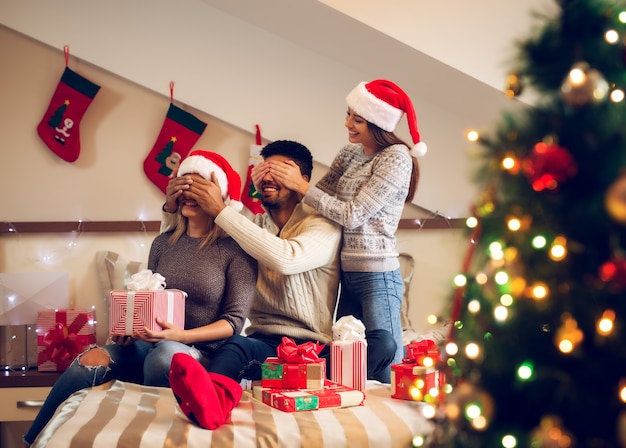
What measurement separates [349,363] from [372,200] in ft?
1.66

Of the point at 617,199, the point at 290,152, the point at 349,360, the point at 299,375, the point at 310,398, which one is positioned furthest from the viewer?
the point at 290,152

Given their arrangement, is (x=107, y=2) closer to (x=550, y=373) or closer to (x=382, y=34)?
(x=382, y=34)

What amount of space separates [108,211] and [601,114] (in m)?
2.89

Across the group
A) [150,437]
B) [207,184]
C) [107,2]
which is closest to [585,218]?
[150,437]

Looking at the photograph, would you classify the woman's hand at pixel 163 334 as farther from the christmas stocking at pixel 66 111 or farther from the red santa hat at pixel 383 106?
the christmas stocking at pixel 66 111

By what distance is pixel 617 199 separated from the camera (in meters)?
0.77

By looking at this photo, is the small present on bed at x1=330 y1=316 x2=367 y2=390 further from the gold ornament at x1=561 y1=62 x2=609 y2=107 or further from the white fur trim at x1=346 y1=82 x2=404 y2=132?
the gold ornament at x1=561 y1=62 x2=609 y2=107

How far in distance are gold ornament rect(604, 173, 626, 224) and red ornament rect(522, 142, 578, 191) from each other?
57mm

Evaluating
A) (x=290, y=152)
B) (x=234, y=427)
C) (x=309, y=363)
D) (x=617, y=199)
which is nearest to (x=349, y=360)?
(x=309, y=363)

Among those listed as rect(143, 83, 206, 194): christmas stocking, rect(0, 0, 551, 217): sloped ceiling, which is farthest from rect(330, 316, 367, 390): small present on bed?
rect(143, 83, 206, 194): christmas stocking

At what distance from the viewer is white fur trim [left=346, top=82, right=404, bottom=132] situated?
7.34 feet

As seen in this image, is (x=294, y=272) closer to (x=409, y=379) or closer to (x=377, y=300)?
(x=377, y=300)

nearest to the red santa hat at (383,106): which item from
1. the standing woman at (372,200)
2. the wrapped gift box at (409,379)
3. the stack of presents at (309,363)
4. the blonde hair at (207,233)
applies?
the standing woman at (372,200)

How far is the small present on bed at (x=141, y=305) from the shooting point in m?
1.90
